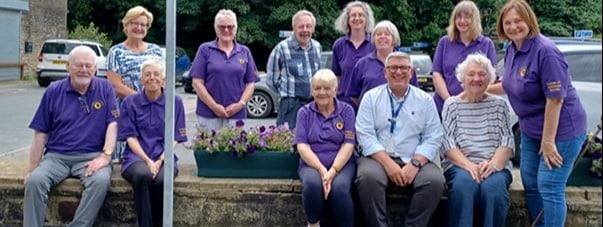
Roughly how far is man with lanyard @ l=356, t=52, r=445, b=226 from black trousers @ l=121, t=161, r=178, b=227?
128 centimetres

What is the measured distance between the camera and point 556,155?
12.2 feet

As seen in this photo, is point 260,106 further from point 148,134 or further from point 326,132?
point 326,132

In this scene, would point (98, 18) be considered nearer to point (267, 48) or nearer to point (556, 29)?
point (267, 48)

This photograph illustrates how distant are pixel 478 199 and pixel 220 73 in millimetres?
2117

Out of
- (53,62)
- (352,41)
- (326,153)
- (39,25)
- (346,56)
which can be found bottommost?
(326,153)

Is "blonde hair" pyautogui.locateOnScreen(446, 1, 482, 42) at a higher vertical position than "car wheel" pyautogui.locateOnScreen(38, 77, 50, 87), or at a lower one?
higher

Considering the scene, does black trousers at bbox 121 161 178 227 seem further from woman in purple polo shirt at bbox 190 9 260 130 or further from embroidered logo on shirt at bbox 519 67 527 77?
embroidered logo on shirt at bbox 519 67 527 77

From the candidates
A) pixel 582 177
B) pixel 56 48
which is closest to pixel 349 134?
pixel 582 177

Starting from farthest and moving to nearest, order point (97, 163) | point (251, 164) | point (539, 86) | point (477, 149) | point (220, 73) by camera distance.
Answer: point (220, 73) → point (251, 164) → point (97, 163) → point (477, 149) → point (539, 86)

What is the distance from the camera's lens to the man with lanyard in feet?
13.4

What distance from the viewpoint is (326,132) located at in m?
4.19

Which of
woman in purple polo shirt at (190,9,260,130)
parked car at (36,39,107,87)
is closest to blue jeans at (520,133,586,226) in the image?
woman in purple polo shirt at (190,9,260,130)

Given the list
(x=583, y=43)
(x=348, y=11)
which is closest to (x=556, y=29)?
(x=583, y=43)

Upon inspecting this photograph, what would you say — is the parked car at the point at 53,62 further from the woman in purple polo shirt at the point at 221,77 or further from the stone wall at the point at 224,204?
the stone wall at the point at 224,204
